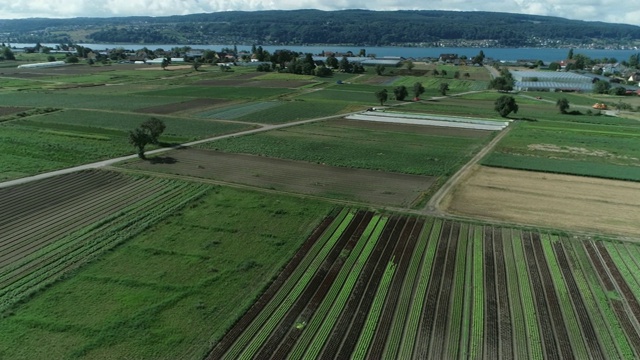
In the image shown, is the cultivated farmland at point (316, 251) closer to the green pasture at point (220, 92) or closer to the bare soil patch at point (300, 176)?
the bare soil patch at point (300, 176)

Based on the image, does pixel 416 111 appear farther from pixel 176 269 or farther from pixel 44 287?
pixel 44 287

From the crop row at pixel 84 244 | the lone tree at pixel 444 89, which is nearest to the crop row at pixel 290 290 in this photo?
the crop row at pixel 84 244

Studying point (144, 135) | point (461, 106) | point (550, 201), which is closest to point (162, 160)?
point (144, 135)

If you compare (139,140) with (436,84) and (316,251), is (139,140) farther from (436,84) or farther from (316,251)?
(436,84)

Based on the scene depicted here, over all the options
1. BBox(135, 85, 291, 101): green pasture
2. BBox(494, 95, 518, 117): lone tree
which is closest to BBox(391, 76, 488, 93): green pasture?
BBox(494, 95, 518, 117): lone tree

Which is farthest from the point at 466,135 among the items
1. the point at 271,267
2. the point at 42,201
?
the point at 42,201
